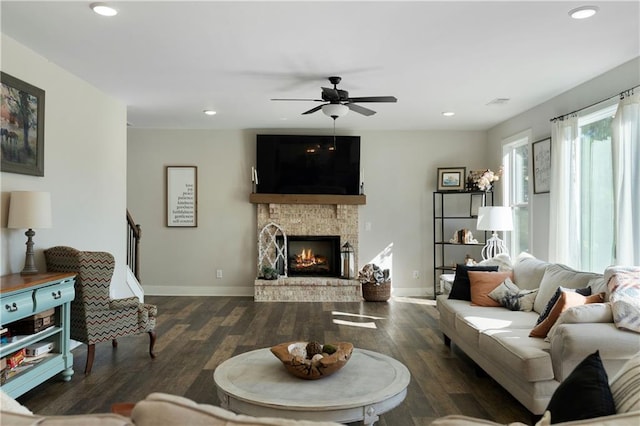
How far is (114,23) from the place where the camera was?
10.8 ft

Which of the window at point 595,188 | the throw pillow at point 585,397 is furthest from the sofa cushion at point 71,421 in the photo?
the window at point 595,188

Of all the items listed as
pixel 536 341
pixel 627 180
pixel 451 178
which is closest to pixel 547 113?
pixel 627 180

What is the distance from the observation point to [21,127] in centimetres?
372

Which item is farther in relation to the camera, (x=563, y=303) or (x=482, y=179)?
(x=482, y=179)

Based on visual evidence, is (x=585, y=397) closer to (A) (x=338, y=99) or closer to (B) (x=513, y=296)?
(B) (x=513, y=296)

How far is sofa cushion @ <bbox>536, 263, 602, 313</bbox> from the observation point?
12.0 feet

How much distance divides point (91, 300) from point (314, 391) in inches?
92.1

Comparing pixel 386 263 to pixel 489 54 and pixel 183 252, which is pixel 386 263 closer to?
pixel 183 252

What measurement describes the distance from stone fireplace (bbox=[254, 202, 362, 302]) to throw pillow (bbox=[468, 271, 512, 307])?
2.70 m

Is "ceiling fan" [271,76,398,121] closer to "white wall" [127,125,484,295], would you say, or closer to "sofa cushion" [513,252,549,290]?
"sofa cushion" [513,252,549,290]

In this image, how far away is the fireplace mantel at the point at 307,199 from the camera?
7341mm

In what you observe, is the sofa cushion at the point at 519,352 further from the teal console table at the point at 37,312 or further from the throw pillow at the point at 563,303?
the teal console table at the point at 37,312

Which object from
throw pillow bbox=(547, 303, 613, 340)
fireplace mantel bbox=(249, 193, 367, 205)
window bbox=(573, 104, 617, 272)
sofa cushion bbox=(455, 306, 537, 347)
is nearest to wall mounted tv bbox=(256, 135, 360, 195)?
fireplace mantel bbox=(249, 193, 367, 205)

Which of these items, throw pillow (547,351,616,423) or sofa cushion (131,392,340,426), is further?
throw pillow (547,351,616,423)
